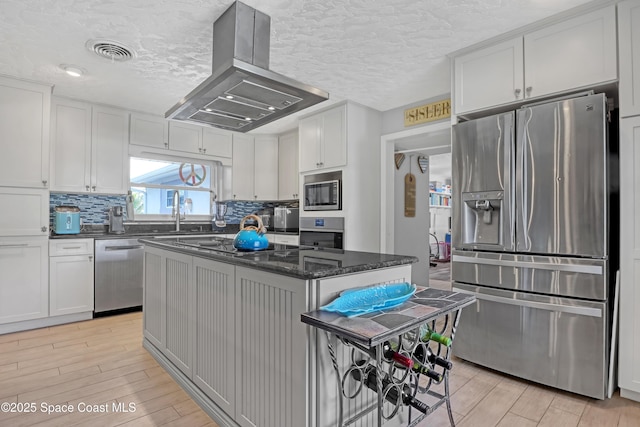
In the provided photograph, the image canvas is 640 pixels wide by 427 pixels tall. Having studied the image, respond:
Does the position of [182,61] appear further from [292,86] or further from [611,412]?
[611,412]

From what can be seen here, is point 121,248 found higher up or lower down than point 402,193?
lower down

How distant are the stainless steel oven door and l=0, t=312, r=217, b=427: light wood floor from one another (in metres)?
1.92

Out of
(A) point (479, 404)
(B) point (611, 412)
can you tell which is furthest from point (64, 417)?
(B) point (611, 412)

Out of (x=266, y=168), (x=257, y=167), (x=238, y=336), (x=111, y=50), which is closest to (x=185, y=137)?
(x=257, y=167)

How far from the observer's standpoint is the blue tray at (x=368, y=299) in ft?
4.11

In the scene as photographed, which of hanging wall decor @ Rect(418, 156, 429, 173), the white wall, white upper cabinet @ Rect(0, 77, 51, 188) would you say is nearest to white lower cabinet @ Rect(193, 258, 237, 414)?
white upper cabinet @ Rect(0, 77, 51, 188)

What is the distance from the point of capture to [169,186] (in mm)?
4691

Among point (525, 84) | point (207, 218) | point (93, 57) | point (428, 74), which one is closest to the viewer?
point (525, 84)

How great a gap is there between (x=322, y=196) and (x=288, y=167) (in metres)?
1.28

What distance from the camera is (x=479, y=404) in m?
2.01

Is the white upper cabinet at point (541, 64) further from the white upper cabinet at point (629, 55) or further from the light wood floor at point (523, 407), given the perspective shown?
the light wood floor at point (523, 407)

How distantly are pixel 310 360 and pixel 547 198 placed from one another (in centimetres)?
187

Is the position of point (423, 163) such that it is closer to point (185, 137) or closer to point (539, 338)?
point (539, 338)

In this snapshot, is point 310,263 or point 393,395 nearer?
point 393,395
